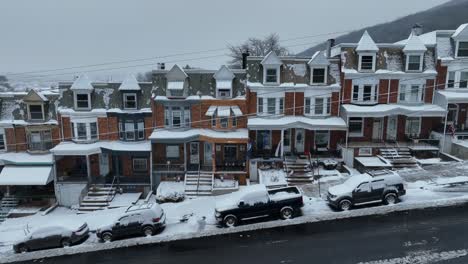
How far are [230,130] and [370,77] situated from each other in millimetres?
12472

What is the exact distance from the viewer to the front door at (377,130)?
30.0 meters

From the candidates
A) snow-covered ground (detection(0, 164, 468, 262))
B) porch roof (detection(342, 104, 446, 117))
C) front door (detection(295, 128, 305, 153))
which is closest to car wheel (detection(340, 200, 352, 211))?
snow-covered ground (detection(0, 164, 468, 262))

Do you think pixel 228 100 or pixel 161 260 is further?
pixel 228 100

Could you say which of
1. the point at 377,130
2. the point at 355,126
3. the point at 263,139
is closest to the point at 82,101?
the point at 263,139

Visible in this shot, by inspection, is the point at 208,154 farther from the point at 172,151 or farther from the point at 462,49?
the point at 462,49

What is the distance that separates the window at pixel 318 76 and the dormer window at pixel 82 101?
61.9ft

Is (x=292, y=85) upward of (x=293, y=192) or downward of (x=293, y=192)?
upward

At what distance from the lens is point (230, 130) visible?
28.9m

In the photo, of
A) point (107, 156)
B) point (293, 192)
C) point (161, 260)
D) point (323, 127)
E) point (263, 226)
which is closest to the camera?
point (161, 260)

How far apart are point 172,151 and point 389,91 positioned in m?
19.0

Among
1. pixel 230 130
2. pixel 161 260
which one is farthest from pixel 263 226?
pixel 230 130

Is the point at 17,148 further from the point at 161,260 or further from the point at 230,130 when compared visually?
the point at 161,260

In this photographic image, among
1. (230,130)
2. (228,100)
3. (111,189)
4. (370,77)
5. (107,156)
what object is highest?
(370,77)

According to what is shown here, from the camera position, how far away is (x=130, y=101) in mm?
29547
